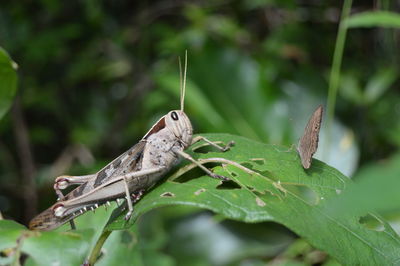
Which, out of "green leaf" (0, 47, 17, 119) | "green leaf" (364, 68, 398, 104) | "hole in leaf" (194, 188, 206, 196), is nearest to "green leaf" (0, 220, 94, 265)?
"hole in leaf" (194, 188, 206, 196)

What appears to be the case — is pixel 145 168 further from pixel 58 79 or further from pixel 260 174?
pixel 58 79

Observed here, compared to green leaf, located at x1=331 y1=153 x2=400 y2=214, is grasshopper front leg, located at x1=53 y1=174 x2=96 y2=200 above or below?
below

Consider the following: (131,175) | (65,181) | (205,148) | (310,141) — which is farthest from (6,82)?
(310,141)

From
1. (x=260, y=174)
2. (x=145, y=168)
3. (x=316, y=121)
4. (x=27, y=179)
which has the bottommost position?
(x=27, y=179)

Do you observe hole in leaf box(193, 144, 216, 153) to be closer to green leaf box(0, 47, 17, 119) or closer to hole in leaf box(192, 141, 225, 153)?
hole in leaf box(192, 141, 225, 153)

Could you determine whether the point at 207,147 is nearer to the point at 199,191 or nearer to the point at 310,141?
the point at 310,141

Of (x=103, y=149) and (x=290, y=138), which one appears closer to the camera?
(x=290, y=138)

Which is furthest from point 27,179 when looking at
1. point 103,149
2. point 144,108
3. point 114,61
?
point 114,61

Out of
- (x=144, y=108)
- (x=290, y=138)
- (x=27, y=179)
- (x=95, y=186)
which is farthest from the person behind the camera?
(x=144, y=108)
